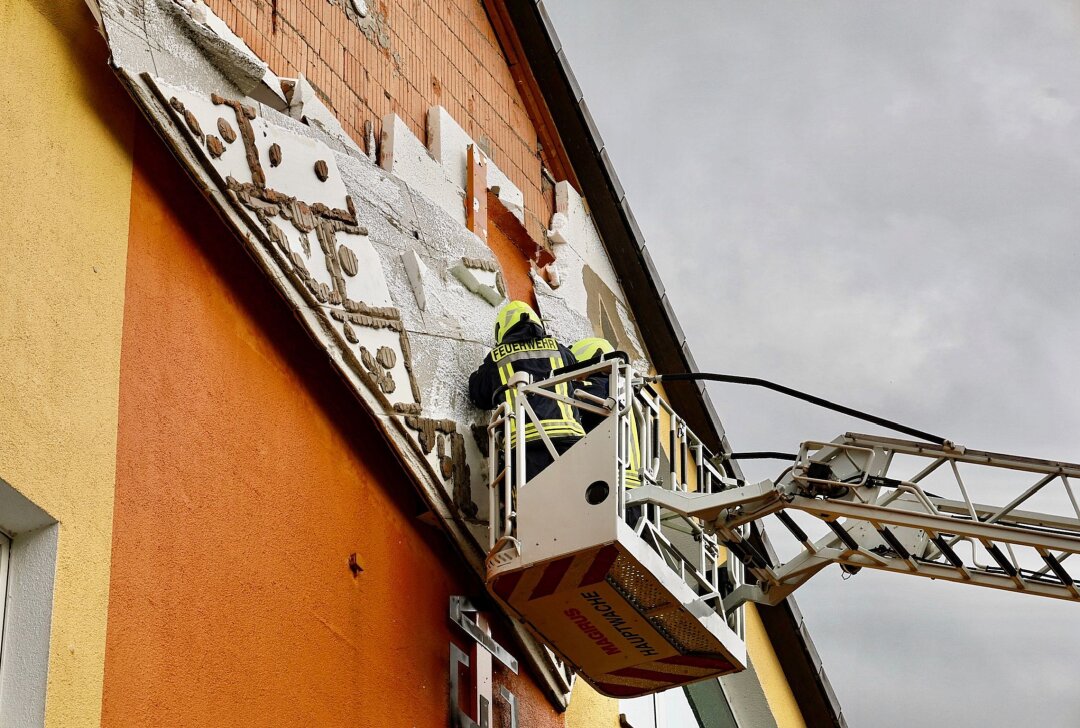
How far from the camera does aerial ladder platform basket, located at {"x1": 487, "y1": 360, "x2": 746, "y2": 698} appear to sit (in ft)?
26.0

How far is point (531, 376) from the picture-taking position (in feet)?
30.1

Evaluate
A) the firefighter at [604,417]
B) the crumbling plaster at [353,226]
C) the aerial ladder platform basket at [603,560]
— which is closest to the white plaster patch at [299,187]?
the crumbling plaster at [353,226]

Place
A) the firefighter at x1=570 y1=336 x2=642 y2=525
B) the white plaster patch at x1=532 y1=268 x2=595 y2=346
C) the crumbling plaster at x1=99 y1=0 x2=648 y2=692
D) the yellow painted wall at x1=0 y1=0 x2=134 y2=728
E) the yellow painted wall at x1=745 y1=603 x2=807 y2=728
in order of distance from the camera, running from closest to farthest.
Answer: the yellow painted wall at x1=0 y1=0 x2=134 y2=728
the crumbling plaster at x1=99 y1=0 x2=648 y2=692
the firefighter at x1=570 y1=336 x2=642 y2=525
the white plaster patch at x1=532 y1=268 x2=595 y2=346
the yellow painted wall at x1=745 y1=603 x2=807 y2=728

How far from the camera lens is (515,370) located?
30.1 feet

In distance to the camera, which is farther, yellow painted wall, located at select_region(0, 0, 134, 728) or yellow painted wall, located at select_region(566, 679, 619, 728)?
yellow painted wall, located at select_region(566, 679, 619, 728)

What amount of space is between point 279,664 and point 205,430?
1.18 meters

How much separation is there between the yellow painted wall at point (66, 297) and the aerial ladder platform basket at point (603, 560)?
2497mm

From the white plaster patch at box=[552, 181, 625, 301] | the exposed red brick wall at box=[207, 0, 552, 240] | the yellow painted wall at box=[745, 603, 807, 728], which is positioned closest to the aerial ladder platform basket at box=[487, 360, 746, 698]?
the exposed red brick wall at box=[207, 0, 552, 240]

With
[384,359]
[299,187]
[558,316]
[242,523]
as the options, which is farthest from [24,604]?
[558,316]

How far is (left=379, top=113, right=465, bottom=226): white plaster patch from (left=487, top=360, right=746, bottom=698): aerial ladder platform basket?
6.14ft

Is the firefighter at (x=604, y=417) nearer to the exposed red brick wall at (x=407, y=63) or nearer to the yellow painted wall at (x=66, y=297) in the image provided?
the exposed red brick wall at (x=407, y=63)

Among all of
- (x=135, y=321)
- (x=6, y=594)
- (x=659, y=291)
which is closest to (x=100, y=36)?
(x=135, y=321)

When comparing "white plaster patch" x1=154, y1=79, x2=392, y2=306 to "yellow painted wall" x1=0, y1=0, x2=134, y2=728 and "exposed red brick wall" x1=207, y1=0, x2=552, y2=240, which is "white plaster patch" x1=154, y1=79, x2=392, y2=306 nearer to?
"yellow painted wall" x1=0, y1=0, x2=134, y2=728

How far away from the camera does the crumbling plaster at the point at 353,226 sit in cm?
753
